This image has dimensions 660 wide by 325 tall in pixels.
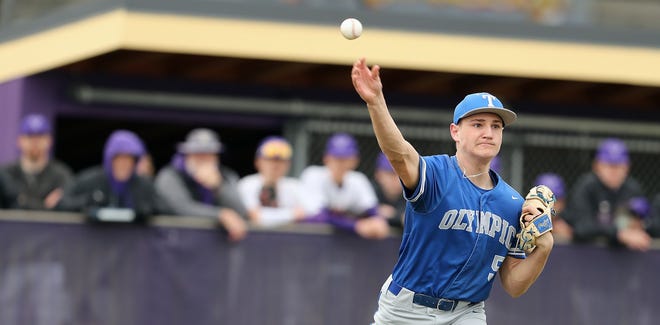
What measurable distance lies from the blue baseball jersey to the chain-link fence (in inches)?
261

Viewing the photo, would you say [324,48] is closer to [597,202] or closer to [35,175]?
[597,202]

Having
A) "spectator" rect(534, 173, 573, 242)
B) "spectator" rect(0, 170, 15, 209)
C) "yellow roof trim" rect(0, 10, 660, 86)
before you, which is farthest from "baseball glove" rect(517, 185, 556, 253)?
"yellow roof trim" rect(0, 10, 660, 86)

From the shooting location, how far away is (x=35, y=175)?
1015 centimetres

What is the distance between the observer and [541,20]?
43.0 feet

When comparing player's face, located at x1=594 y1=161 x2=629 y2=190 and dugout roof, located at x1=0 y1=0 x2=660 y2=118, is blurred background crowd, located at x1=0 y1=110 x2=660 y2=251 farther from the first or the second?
dugout roof, located at x1=0 y1=0 x2=660 y2=118

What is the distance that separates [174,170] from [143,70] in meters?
3.59

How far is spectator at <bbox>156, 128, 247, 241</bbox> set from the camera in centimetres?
978

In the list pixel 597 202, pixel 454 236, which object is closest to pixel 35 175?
pixel 597 202

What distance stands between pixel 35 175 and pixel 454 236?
16.2 feet

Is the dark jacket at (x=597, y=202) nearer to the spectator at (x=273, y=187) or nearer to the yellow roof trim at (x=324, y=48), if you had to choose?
the spectator at (x=273, y=187)

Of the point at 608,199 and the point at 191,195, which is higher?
the point at 608,199

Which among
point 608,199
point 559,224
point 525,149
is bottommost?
point 559,224

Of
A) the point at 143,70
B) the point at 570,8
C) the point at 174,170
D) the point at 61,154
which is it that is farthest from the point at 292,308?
the point at 61,154

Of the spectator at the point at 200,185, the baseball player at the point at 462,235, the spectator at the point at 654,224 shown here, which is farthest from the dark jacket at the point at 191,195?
the baseball player at the point at 462,235
